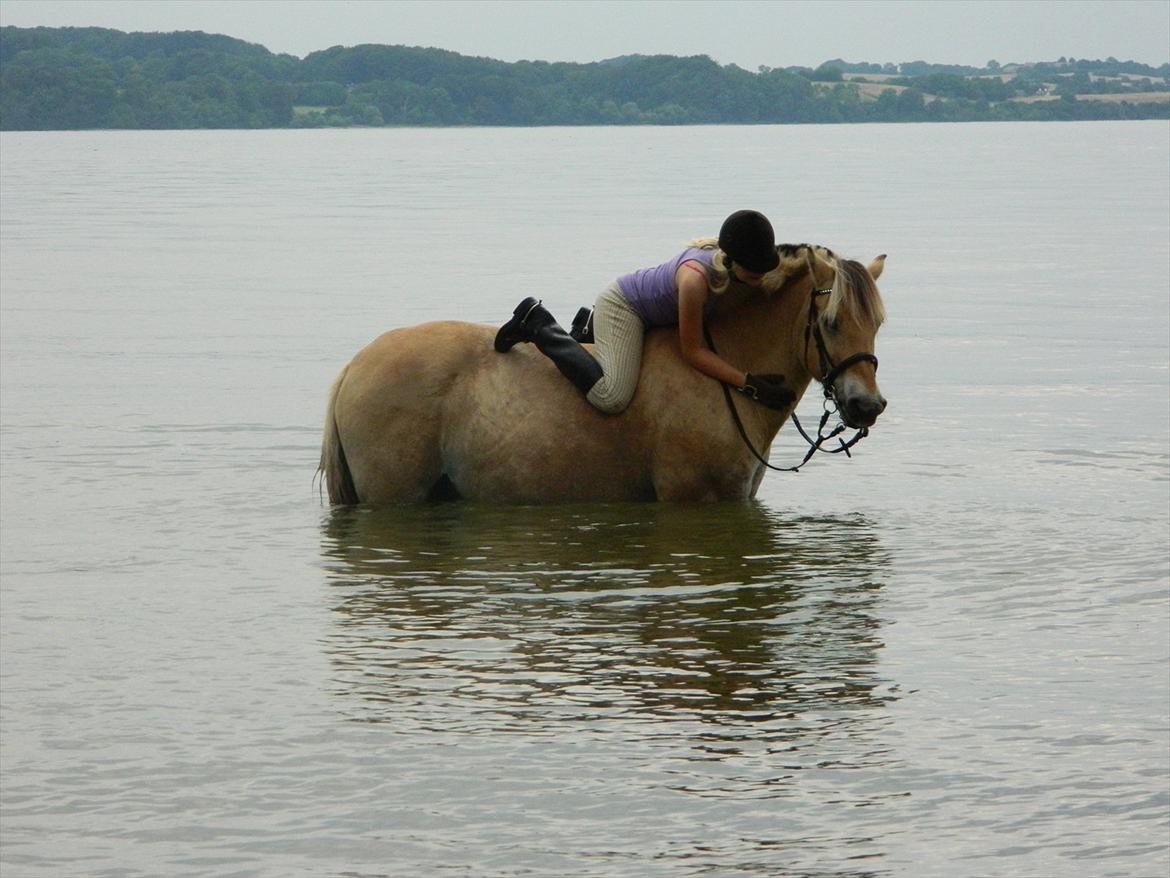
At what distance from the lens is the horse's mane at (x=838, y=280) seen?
1033cm

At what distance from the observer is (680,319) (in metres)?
10.5

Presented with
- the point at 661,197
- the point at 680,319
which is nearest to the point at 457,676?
the point at 680,319

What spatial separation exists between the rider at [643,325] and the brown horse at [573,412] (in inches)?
A: 4.7

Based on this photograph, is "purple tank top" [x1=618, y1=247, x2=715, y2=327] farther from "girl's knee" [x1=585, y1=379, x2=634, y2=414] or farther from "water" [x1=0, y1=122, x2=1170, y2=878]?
"water" [x1=0, y1=122, x2=1170, y2=878]

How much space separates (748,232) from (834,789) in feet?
14.6

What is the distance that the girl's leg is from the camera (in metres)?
10.6

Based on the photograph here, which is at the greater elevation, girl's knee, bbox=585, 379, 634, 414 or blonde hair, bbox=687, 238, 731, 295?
blonde hair, bbox=687, 238, 731, 295

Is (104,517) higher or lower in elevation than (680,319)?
lower

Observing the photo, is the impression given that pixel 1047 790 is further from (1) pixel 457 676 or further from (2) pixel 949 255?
(2) pixel 949 255

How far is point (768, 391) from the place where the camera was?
34.9 feet

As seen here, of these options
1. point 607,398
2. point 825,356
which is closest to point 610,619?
point 607,398

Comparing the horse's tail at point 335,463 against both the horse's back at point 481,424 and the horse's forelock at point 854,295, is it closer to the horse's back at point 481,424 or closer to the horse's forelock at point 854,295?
the horse's back at point 481,424

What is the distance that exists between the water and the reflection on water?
3 centimetres

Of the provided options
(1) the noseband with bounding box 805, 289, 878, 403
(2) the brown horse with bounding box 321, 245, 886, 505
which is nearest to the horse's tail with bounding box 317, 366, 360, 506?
(2) the brown horse with bounding box 321, 245, 886, 505
